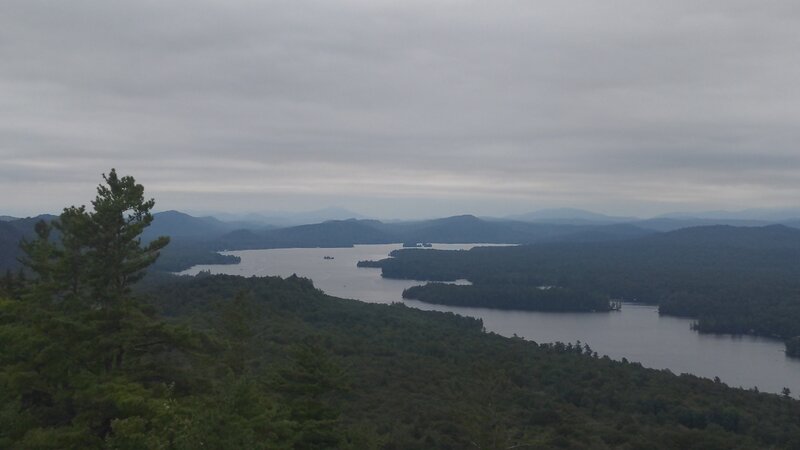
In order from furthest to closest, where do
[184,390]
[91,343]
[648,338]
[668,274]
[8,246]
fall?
[668,274] < [8,246] < [648,338] < [184,390] < [91,343]

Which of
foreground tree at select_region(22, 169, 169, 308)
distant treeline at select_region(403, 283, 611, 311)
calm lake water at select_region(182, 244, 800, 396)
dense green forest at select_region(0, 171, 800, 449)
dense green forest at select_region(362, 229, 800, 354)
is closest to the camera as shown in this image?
dense green forest at select_region(0, 171, 800, 449)

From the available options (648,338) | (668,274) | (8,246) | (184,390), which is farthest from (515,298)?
(184,390)

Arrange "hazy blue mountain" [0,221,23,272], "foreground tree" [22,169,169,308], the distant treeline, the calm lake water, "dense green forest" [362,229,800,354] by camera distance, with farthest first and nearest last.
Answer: the distant treeline < "dense green forest" [362,229,800,354] < "hazy blue mountain" [0,221,23,272] < the calm lake water < "foreground tree" [22,169,169,308]

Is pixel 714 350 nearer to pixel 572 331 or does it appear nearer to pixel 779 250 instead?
pixel 572 331

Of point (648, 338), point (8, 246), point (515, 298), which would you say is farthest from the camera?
point (515, 298)

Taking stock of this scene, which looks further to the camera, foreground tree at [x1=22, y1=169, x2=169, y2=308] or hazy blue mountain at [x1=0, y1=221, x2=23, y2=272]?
hazy blue mountain at [x1=0, y1=221, x2=23, y2=272]

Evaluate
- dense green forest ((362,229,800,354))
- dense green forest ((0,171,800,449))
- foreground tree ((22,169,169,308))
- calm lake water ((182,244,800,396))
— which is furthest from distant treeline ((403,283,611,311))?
foreground tree ((22,169,169,308))

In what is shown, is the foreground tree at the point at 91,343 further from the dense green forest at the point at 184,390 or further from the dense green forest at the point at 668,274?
the dense green forest at the point at 668,274

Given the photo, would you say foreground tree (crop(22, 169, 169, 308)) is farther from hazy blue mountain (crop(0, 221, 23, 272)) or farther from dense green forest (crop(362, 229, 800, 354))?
dense green forest (crop(362, 229, 800, 354))

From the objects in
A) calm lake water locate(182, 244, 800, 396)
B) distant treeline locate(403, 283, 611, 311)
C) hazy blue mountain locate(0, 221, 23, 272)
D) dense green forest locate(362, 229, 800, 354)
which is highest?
hazy blue mountain locate(0, 221, 23, 272)

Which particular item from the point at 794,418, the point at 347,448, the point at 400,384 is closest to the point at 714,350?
the point at 794,418

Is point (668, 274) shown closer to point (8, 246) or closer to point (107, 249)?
point (8, 246)
